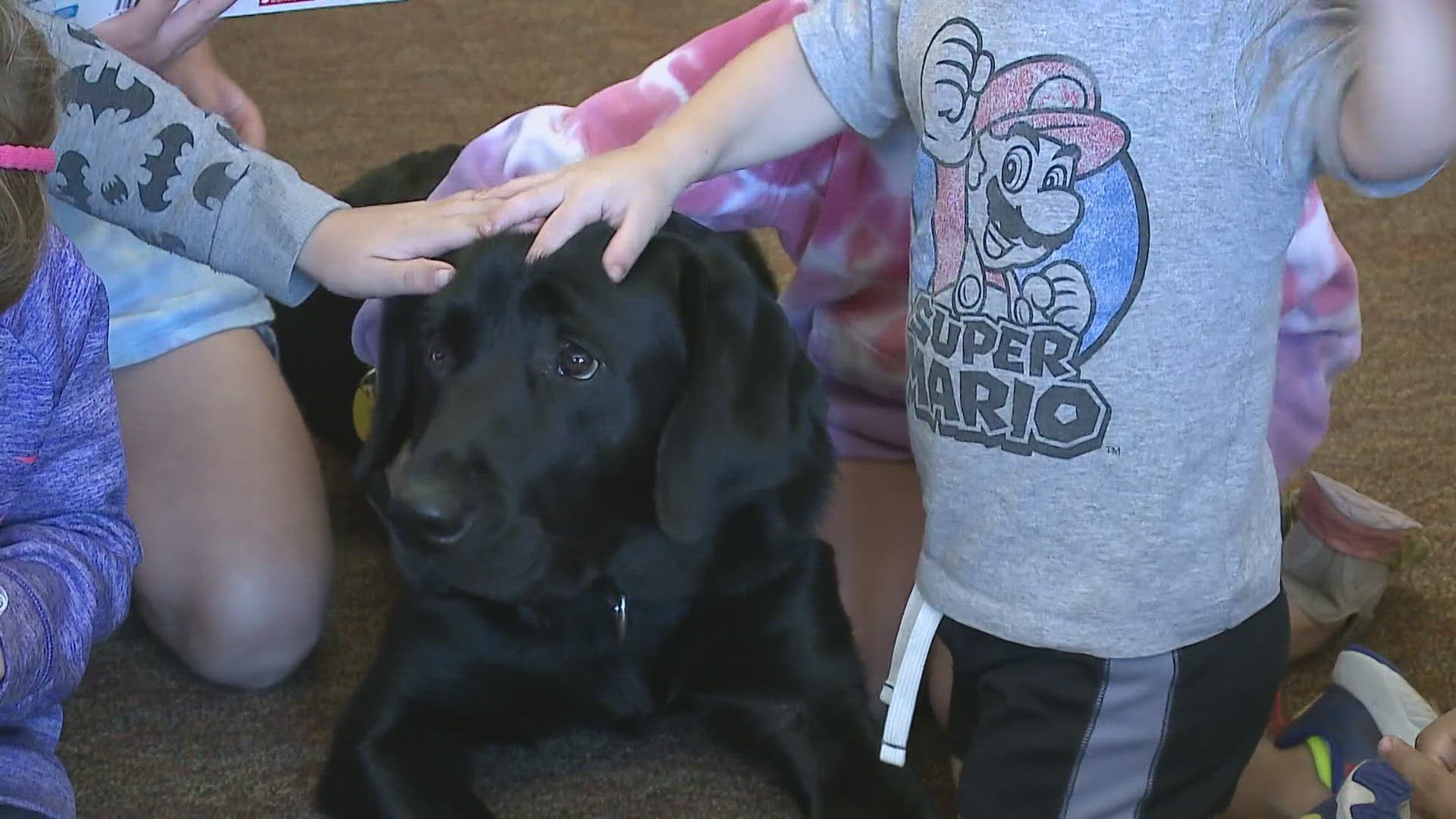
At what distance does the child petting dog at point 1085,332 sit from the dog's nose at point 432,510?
0.19 m

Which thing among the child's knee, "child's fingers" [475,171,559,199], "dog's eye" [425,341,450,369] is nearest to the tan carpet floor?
the child's knee

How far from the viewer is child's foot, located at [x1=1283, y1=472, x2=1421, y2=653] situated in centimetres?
141

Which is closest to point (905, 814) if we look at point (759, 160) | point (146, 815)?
point (759, 160)

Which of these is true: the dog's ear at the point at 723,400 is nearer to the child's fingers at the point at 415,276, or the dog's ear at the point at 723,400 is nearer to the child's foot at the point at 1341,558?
the child's fingers at the point at 415,276

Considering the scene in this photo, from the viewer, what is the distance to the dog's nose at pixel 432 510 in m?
1.06

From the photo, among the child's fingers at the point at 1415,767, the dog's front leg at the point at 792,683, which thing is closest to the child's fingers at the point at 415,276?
the dog's front leg at the point at 792,683

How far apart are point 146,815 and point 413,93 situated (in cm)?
174

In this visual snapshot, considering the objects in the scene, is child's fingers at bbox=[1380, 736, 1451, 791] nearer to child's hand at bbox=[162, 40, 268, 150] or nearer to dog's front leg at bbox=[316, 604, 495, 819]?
dog's front leg at bbox=[316, 604, 495, 819]

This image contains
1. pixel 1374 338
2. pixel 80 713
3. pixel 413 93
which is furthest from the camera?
pixel 413 93

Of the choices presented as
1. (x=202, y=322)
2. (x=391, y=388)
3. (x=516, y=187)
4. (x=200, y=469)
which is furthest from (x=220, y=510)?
(x=516, y=187)

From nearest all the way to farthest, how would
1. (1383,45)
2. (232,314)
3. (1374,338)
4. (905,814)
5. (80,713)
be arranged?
(1383,45)
(905,814)
(80,713)
(232,314)
(1374,338)

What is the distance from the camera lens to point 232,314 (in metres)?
1.56

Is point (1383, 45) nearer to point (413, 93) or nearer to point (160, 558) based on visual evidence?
point (160, 558)

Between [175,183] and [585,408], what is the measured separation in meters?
0.44
